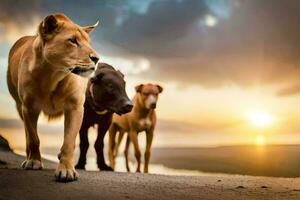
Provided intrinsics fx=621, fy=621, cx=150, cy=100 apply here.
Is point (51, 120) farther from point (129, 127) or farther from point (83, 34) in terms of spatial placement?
point (129, 127)

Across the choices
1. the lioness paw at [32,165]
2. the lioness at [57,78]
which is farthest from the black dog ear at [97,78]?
the lioness paw at [32,165]

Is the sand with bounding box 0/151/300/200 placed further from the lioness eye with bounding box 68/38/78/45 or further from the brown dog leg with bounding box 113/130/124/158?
the brown dog leg with bounding box 113/130/124/158

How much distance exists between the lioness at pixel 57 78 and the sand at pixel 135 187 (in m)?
0.17

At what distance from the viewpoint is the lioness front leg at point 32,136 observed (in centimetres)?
408

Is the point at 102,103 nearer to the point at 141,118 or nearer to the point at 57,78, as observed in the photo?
the point at 57,78

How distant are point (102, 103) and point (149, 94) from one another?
4.88ft

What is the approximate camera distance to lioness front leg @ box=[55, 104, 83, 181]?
12.2 feet

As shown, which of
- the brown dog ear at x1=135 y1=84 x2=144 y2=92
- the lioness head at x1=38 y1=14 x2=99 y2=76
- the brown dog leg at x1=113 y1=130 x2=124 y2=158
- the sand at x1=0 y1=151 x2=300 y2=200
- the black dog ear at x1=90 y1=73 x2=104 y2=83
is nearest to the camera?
the sand at x1=0 y1=151 x2=300 y2=200

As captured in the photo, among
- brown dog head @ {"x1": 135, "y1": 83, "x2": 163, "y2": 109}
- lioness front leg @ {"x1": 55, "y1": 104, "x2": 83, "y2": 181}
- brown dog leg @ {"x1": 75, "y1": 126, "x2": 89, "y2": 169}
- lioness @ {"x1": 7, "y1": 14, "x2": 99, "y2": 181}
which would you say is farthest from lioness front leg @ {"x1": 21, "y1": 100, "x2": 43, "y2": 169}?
brown dog head @ {"x1": 135, "y1": 83, "x2": 163, "y2": 109}

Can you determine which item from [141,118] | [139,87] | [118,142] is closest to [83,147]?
[141,118]

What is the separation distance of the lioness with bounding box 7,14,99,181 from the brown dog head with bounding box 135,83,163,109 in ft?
7.58

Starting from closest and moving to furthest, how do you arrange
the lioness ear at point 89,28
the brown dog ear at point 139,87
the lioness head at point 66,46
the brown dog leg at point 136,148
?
the lioness head at point 66,46 → the lioness ear at point 89,28 → the brown dog leg at point 136,148 → the brown dog ear at point 139,87

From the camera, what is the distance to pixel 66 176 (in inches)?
146

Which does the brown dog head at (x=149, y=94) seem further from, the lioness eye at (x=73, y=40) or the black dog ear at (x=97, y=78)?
the lioness eye at (x=73, y=40)
